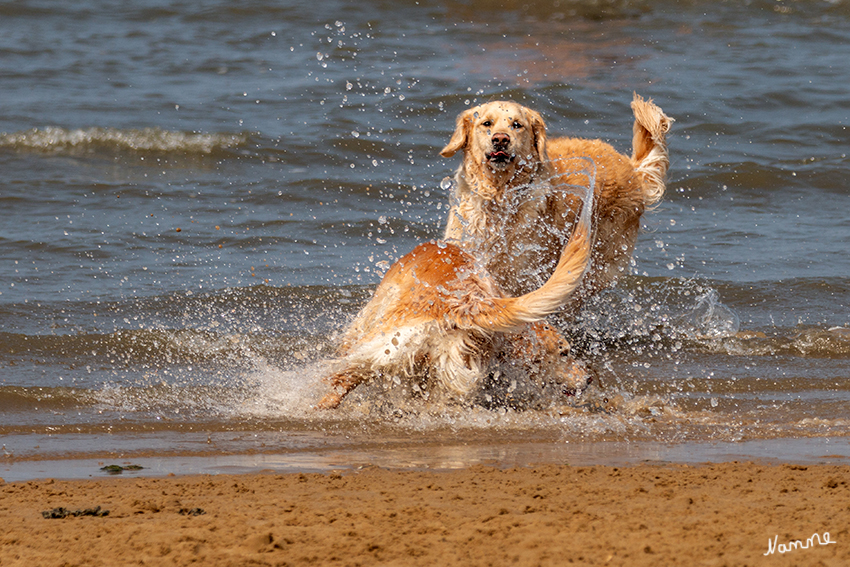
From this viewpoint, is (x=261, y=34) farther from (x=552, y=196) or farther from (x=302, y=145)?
(x=552, y=196)

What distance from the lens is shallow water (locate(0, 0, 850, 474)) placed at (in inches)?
190

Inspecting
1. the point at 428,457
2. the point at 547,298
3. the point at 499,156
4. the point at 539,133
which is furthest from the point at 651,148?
the point at 428,457

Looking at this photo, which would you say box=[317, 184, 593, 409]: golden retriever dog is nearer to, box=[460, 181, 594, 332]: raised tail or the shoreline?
box=[460, 181, 594, 332]: raised tail

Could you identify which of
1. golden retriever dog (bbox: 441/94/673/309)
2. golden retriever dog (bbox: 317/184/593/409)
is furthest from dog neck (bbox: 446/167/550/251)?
golden retriever dog (bbox: 317/184/593/409)

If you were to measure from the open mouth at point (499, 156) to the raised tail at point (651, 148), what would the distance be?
1.59m

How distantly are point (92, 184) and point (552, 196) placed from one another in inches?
228

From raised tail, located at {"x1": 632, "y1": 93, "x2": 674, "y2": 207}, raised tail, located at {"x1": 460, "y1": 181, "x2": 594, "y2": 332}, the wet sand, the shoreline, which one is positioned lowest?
the shoreline

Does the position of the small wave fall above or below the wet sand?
above

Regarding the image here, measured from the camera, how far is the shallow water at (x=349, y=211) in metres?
4.84

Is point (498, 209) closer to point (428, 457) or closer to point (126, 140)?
point (428, 457)

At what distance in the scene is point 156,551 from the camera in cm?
261

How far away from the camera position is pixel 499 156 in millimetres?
5527

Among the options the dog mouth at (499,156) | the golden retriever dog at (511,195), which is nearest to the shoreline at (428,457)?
the golden retriever dog at (511,195)

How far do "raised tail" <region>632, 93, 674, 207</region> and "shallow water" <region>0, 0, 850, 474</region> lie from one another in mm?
420
